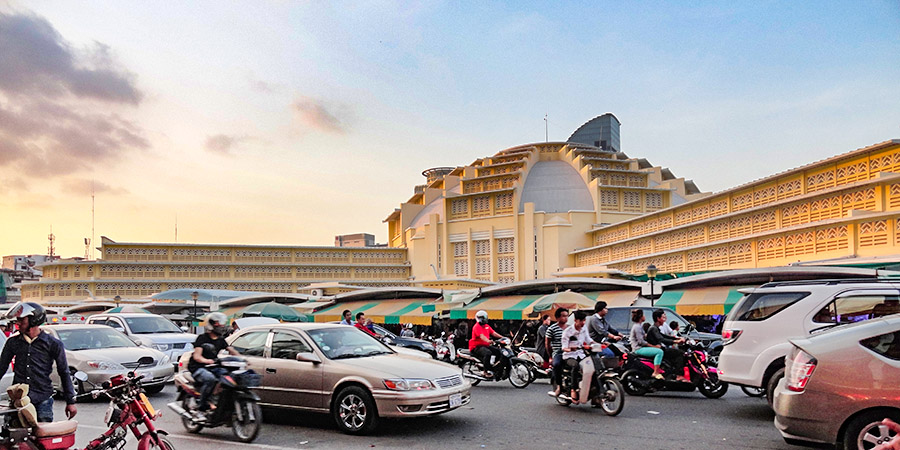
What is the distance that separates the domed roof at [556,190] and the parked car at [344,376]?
52.5m

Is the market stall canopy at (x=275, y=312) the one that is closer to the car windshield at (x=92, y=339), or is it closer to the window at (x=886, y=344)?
the car windshield at (x=92, y=339)

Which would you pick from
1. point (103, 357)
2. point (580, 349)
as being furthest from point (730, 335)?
point (103, 357)

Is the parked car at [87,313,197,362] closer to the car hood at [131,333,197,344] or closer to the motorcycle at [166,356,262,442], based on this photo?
the car hood at [131,333,197,344]

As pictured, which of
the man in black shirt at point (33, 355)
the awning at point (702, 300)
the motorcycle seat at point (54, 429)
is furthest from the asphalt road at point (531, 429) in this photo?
the awning at point (702, 300)

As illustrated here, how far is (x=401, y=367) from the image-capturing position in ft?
29.9

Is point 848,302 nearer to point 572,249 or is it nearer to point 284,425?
point 284,425

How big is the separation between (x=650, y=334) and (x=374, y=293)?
26203 mm

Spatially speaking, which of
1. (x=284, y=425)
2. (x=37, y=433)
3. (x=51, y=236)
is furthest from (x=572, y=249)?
(x=51, y=236)

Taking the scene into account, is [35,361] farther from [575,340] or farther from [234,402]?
[575,340]

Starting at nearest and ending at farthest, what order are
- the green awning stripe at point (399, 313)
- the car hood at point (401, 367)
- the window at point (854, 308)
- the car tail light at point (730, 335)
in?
the car hood at point (401, 367) → the window at point (854, 308) → the car tail light at point (730, 335) → the green awning stripe at point (399, 313)

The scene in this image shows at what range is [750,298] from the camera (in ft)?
33.6

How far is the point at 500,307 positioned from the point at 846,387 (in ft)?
71.8

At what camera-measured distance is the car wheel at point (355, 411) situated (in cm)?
876

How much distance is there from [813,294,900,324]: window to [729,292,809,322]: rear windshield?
35 centimetres
